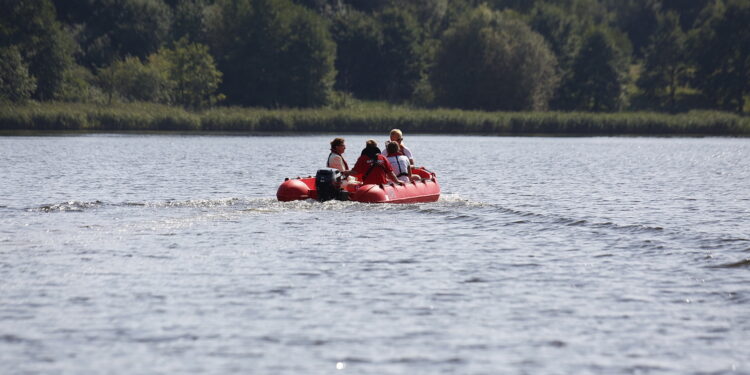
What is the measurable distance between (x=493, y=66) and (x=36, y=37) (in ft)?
108

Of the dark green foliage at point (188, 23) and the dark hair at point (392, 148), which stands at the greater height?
the dark green foliage at point (188, 23)

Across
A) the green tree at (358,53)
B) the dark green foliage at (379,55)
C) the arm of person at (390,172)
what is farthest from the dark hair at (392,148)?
the green tree at (358,53)

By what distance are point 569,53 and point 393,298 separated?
84359 millimetres

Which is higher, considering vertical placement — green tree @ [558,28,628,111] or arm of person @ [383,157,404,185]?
green tree @ [558,28,628,111]

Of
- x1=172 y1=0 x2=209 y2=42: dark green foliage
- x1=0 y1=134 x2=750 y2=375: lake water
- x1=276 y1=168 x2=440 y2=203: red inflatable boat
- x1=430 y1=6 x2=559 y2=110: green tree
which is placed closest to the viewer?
x1=0 y1=134 x2=750 y2=375: lake water

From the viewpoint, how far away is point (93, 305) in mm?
11484

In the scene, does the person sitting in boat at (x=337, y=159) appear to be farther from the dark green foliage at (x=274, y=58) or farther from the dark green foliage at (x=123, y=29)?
the dark green foliage at (x=123, y=29)

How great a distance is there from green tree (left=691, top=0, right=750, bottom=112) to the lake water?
64.6 metres

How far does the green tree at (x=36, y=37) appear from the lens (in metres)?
70.9

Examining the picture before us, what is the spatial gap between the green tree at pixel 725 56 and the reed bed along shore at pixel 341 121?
18657mm

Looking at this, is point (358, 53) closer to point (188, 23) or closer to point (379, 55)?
point (379, 55)

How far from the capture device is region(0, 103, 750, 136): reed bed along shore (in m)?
60.0

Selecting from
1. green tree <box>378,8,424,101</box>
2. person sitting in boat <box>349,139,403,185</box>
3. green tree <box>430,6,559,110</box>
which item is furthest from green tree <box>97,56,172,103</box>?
person sitting in boat <box>349,139,403,185</box>

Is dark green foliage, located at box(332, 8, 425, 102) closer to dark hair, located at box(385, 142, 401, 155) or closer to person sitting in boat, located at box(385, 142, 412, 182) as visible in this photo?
person sitting in boat, located at box(385, 142, 412, 182)
